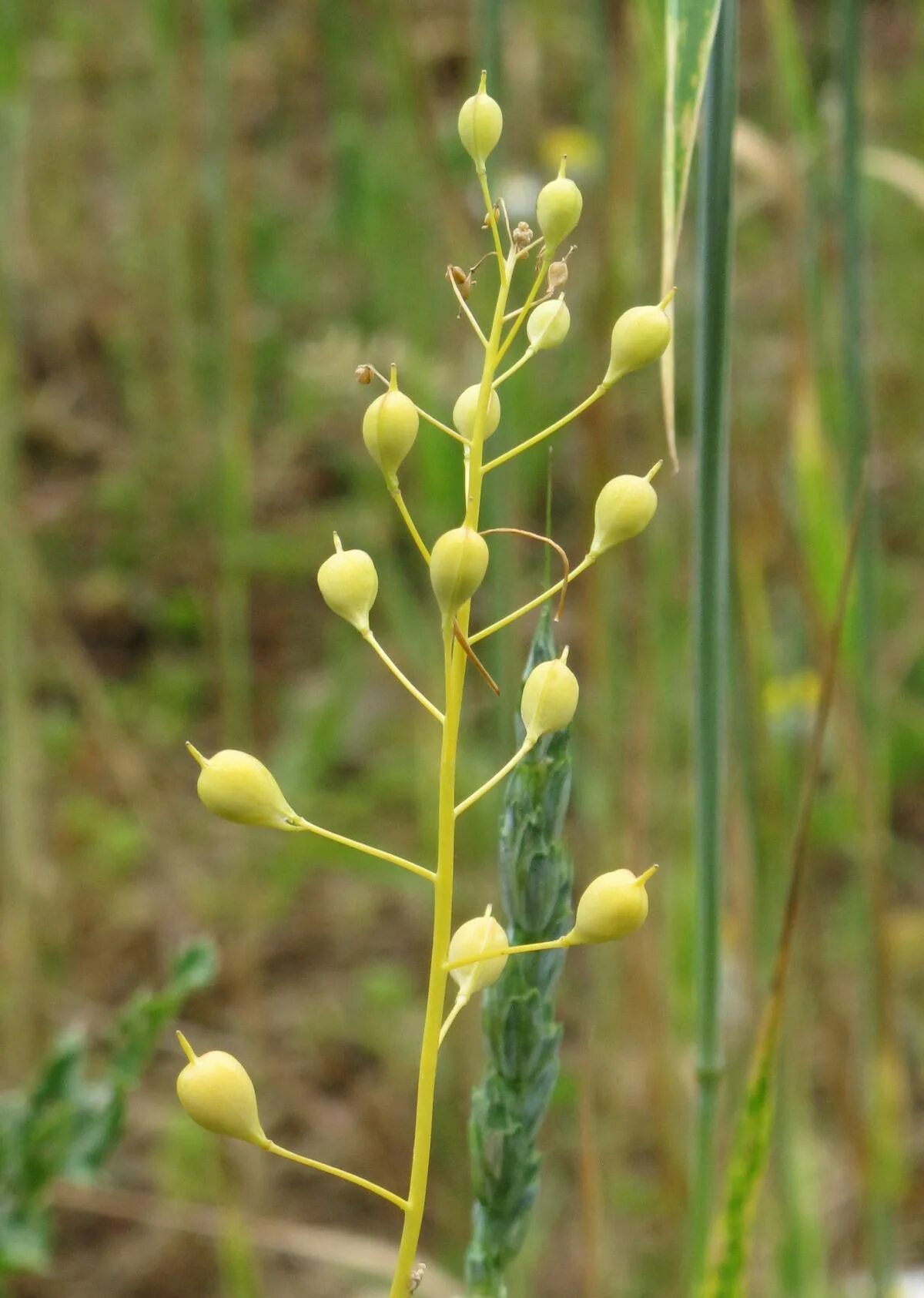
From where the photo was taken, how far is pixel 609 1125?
1053mm

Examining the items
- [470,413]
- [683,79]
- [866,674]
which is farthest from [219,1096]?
[866,674]

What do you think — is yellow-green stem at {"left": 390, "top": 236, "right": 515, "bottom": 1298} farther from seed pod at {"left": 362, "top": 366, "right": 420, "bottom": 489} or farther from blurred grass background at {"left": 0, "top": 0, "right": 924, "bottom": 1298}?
blurred grass background at {"left": 0, "top": 0, "right": 924, "bottom": 1298}

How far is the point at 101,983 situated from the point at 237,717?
61cm

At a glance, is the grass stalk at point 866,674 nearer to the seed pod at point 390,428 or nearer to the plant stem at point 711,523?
the plant stem at point 711,523

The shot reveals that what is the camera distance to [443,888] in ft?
0.97

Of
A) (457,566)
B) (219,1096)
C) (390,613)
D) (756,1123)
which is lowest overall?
(390,613)

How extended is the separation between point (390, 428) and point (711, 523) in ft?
0.41

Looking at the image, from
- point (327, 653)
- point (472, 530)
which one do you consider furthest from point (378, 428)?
point (327, 653)

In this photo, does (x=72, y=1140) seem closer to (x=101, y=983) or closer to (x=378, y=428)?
(x=378, y=428)

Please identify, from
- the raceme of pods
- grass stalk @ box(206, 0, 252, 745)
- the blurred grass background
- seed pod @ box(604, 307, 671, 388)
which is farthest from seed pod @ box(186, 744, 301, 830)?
grass stalk @ box(206, 0, 252, 745)

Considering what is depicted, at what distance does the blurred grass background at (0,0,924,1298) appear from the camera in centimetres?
75

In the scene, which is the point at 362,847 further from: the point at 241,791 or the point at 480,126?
the point at 480,126

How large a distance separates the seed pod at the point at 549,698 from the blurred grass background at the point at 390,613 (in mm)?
187

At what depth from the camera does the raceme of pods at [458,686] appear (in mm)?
290
